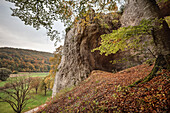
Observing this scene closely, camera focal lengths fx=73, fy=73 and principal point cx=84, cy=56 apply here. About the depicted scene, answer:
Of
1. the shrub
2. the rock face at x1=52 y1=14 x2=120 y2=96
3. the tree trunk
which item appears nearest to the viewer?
the tree trunk

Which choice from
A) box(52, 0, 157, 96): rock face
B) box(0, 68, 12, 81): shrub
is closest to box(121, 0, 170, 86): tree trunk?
box(52, 0, 157, 96): rock face

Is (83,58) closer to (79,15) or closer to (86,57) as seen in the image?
(86,57)

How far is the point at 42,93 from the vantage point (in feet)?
90.4

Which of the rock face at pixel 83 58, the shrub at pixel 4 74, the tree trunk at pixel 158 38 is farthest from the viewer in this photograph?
the shrub at pixel 4 74

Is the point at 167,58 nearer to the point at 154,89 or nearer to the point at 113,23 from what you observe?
the point at 154,89

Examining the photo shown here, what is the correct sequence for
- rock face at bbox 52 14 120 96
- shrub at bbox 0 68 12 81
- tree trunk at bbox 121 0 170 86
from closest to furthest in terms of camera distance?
1. tree trunk at bbox 121 0 170 86
2. rock face at bbox 52 14 120 96
3. shrub at bbox 0 68 12 81

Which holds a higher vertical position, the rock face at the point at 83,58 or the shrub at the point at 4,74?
the rock face at the point at 83,58

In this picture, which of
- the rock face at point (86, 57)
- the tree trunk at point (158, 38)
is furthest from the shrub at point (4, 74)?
the tree trunk at point (158, 38)

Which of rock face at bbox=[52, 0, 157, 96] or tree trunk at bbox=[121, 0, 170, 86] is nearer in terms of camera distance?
tree trunk at bbox=[121, 0, 170, 86]

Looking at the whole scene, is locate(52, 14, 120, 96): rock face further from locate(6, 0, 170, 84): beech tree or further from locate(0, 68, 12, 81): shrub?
locate(0, 68, 12, 81): shrub

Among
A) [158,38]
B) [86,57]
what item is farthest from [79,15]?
[86,57]

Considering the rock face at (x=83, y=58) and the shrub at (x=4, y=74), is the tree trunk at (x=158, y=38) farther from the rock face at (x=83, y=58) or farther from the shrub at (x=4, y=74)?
the shrub at (x=4, y=74)

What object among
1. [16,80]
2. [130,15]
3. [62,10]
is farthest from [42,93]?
[130,15]

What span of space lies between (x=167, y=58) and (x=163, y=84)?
3.56ft
